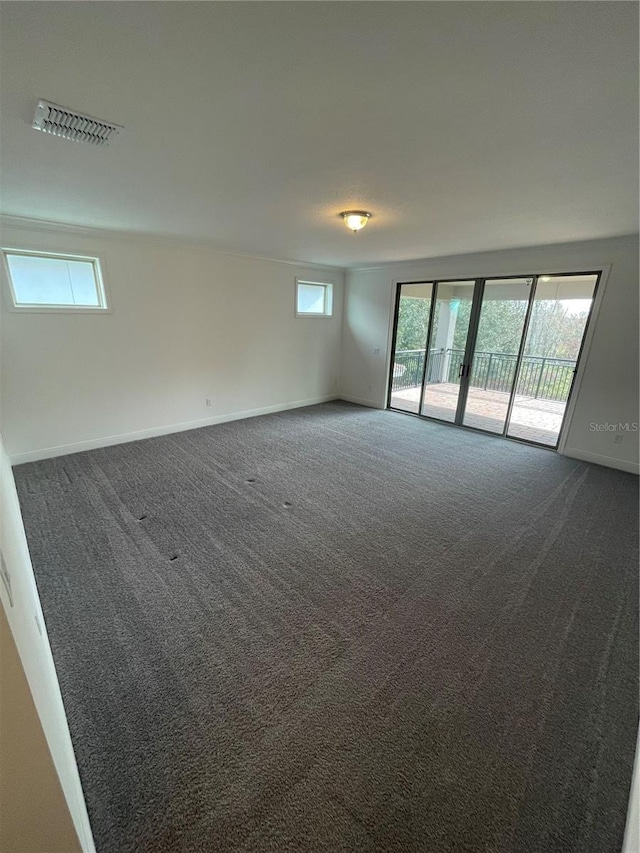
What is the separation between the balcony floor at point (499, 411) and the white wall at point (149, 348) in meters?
2.52

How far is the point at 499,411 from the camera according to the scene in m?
5.13

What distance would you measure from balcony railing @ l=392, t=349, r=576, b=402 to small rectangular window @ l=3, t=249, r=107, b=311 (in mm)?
4523

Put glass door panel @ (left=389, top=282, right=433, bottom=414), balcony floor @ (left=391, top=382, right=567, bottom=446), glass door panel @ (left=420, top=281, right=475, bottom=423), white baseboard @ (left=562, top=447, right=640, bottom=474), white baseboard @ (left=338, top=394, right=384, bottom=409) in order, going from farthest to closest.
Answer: white baseboard @ (left=338, top=394, right=384, bottom=409) < glass door panel @ (left=389, top=282, right=433, bottom=414) < glass door panel @ (left=420, top=281, right=475, bottom=423) < balcony floor @ (left=391, top=382, right=567, bottom=446) < white baseboard @ (left=562, top=447, right=640, bottom=474)

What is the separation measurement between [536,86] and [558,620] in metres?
2.59

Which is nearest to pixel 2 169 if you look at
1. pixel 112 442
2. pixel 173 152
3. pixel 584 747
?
pixel 173 152

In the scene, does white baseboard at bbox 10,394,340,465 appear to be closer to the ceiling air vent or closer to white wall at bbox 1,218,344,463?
white wall at bbox 1,218,344,463

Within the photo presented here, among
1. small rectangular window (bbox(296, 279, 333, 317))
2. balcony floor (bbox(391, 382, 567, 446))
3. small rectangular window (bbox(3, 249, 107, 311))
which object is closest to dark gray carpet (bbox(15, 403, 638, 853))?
balcony floor (bbox(391, 382, 567, 446))

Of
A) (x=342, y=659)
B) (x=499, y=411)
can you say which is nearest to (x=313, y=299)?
(x=499, y=411)

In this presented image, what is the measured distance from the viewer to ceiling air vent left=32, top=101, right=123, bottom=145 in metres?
1.51

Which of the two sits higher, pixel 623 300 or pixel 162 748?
pixel 623 300

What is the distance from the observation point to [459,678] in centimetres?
164

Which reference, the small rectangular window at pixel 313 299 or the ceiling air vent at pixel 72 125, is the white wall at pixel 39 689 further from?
the small rectangular window at pixel 313 299

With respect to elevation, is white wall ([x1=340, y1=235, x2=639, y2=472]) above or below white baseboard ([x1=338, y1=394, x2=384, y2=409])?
above

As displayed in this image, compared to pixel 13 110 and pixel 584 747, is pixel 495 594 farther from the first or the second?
pixel 13 110
